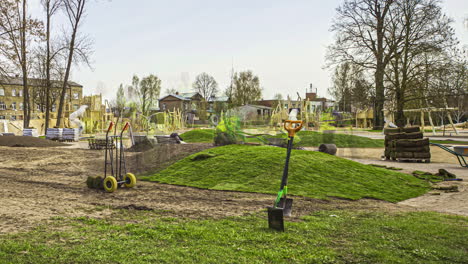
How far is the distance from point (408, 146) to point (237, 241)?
538 inches

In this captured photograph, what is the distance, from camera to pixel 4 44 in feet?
73.7

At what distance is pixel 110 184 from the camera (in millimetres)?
7992

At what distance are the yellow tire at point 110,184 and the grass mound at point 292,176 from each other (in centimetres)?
174

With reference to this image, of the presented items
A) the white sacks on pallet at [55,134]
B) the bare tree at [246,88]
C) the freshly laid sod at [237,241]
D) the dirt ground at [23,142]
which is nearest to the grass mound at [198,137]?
the dirt ground at [23,142]

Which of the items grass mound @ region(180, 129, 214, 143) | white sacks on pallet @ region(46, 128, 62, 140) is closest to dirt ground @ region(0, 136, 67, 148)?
white sacks on pallet @ region(46, 128, 62, 140)

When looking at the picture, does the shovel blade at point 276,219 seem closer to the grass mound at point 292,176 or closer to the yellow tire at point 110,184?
the grass mound at point 292,176

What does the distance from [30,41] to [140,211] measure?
28150mm

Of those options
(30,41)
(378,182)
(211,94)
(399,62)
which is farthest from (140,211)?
(211,94)

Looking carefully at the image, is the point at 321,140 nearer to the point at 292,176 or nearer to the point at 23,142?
the point at 292,176

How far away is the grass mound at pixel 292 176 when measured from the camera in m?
8.38

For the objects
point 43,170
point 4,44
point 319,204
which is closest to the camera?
point 319,204

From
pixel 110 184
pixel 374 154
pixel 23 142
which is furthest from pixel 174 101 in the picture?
pixel 110 184

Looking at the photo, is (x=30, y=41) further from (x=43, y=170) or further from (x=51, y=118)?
(x=43, y=170)

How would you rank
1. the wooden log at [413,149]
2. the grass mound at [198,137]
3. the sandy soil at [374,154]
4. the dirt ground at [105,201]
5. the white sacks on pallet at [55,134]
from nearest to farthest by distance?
the dirt ground at [105,201], the wooden log at [413,149], the sandy soil at [374,154], the grass mound at [198,137], the white sacks on pallet at [55,134]
